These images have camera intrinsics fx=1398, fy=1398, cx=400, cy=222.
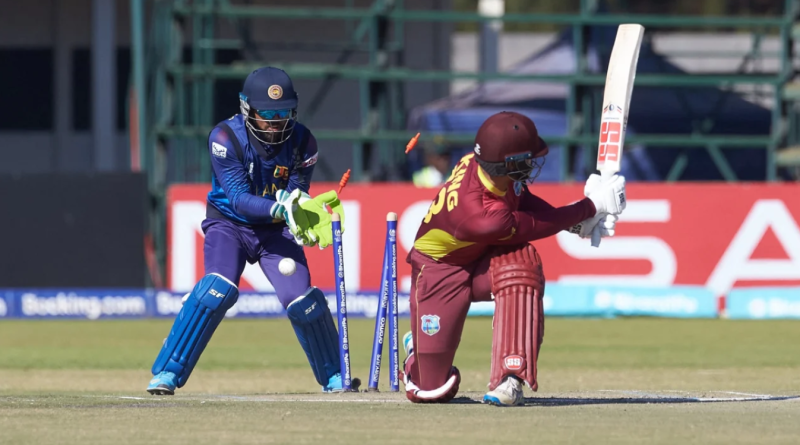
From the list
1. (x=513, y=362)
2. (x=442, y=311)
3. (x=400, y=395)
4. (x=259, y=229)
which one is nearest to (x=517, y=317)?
(x=513, y=362)

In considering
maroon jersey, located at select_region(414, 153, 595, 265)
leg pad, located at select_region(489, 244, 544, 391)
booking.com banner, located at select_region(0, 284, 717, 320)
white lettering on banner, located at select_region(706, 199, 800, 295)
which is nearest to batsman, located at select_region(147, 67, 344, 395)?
maroon jersey, located at select_region(414, 153, 595, 265)

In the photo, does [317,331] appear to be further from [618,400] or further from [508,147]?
[508,147]

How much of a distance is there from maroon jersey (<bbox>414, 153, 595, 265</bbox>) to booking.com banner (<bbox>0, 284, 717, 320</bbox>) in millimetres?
7900

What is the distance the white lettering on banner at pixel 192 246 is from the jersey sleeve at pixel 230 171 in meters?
7.61

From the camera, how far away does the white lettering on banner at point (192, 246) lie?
1557cm

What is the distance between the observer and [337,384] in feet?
26.7

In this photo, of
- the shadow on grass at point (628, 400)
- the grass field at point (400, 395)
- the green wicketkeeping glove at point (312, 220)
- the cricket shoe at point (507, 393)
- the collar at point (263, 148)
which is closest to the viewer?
the grass field at point (400, 395)

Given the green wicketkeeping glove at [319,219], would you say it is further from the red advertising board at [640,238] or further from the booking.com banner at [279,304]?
the red advertising board at [640,238]

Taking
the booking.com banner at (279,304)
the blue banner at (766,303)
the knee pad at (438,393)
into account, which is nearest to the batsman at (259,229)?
the knee pad at (438,393)

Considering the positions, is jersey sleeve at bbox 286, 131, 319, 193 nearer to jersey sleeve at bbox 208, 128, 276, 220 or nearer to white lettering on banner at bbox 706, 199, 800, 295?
jersey sleeve at bbox 208, 128, 276, 220

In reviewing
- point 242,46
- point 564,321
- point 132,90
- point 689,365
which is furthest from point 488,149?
point 132,90

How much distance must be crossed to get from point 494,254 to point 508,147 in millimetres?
597

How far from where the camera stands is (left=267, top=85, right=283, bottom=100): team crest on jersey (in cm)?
784

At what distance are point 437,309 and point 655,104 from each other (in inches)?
569
